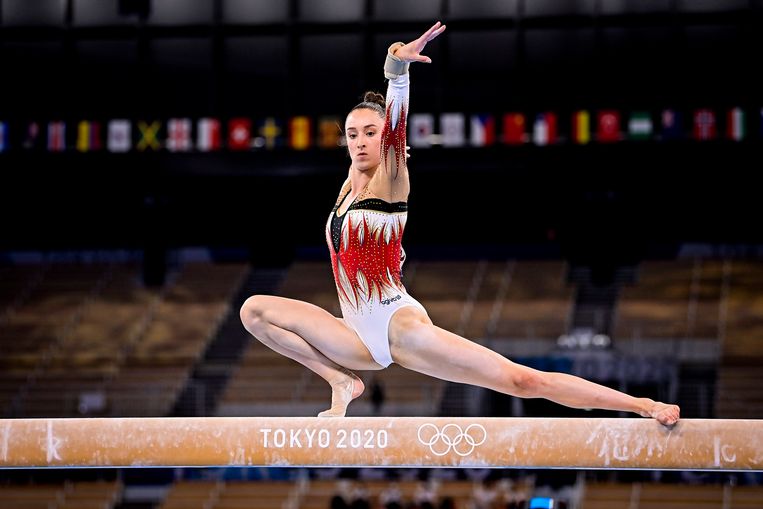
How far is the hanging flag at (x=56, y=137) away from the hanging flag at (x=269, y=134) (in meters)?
3.16

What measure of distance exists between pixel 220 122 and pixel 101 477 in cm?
598

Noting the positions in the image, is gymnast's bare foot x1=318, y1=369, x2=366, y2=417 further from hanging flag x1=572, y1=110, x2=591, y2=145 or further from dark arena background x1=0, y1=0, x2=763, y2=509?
hanging flag x1=572, y1=110, x2=591, y2=145

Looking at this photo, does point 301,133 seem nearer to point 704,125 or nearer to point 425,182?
point 425,182

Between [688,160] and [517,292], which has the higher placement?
[688,160]

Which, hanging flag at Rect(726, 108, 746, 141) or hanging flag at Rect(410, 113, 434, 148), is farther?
hanging flag at Rect(410, 113, 434, 148)

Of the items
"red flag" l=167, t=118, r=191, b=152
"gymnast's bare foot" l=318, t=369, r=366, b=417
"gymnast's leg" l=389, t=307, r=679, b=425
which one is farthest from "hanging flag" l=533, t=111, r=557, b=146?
"gymnast's leg" l=389, t=307, r=679, b=425

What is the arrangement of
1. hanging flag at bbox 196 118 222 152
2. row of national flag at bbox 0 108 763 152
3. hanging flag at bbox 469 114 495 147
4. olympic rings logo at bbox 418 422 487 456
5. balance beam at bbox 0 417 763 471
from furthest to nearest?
1. hanging flag at bbox 196 118 222 152
2. hanging flag at bbox 469 114 495 147
3. row of national flag at bbox 0 108 763 152
4. olympic rings logo at bbox 418 422 487 456
5. balance beam at bbox 0 417 763 471

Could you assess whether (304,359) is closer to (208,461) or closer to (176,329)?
(208,461)

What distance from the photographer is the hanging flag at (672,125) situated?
15.5m

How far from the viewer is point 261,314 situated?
495 cm

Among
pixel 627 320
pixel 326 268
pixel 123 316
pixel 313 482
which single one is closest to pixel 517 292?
pixel 627 320

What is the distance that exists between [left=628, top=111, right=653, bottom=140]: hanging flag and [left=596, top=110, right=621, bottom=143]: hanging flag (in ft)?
0.69

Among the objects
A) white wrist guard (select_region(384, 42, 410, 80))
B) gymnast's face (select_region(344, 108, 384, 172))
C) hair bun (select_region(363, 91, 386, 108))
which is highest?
white wrist guard (select_region(384, 42, 410, 80))

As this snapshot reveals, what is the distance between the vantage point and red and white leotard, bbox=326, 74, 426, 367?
4746 mm
